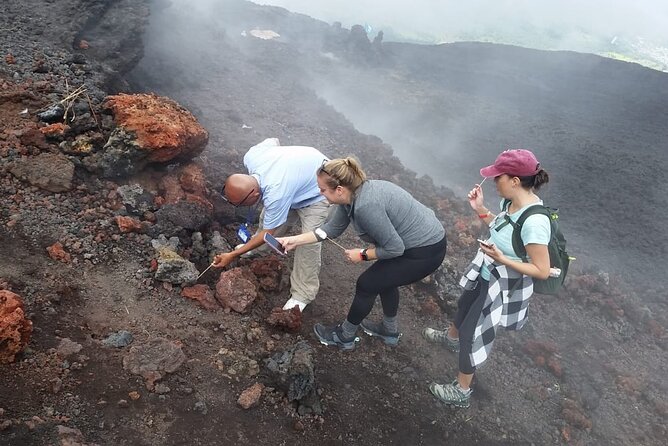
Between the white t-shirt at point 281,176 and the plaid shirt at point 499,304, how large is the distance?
4.75 ft

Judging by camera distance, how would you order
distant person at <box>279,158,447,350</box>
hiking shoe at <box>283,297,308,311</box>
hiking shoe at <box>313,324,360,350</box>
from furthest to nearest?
hiking shoe at <box>283,297,308,311</box>
hiking shoe at <box>313,324,360,350</box>
distant person at <box>279,158,447,350</box>

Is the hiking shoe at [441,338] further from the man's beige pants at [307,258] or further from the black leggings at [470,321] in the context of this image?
the man's beige pants at [307,258]

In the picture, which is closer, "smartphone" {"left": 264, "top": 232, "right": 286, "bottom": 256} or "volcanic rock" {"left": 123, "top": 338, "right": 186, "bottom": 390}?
"volcanic rock" {"left": 123, "top": 338, "right": 186, "bottom": 390}

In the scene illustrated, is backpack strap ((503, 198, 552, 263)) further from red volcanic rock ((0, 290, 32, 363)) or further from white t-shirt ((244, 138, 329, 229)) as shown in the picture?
red volcanic rock ((0, 290, 32, 363))

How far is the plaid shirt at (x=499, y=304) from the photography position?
10.2 feet

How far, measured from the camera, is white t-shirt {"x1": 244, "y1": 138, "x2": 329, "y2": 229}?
3439mm

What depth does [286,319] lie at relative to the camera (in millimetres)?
3762

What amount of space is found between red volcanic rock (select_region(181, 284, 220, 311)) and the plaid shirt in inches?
80.1

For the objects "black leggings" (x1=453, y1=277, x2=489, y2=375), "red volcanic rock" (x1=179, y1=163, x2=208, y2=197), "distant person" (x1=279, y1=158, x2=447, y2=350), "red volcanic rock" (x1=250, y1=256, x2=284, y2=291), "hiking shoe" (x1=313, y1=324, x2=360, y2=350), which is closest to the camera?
"distant person" (x1=279, y1=158, x2=447, y2=350)

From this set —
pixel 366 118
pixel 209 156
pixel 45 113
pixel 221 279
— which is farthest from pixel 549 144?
pixel 45 113

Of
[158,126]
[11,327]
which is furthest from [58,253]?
[158,126]

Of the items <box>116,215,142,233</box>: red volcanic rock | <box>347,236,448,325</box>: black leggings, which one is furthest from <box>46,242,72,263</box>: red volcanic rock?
<box>347,236,448,325</box>: black leggings

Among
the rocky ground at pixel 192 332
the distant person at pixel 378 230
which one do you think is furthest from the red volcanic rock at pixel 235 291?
the distant person at pixel 378 230

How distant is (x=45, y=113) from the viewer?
4273 mm
